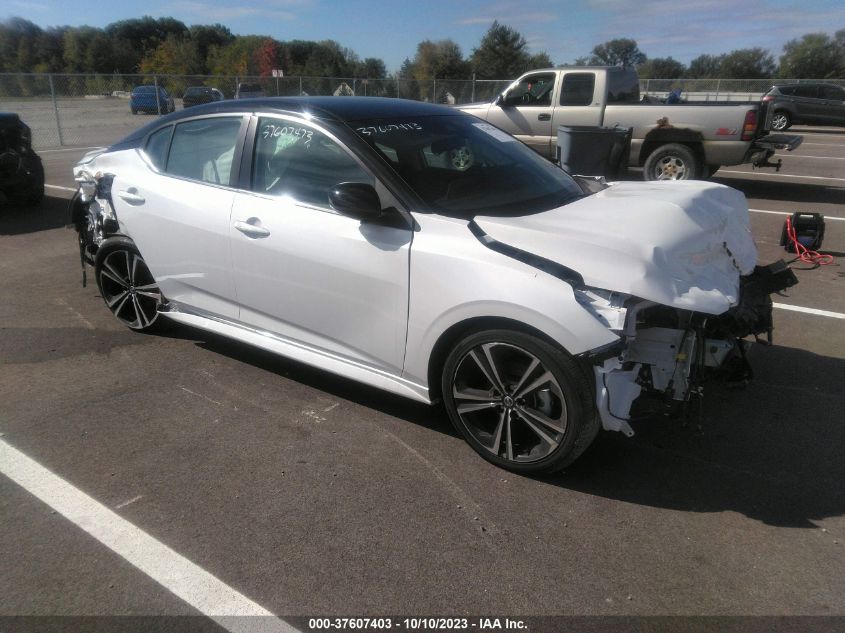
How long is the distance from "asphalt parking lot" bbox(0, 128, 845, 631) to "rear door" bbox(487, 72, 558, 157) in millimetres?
8137

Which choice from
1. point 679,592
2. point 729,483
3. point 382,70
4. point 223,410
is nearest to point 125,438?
point 223,410

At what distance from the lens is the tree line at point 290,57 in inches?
2344

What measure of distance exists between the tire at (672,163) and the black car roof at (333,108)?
755cm

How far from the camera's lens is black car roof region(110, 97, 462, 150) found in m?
3.72

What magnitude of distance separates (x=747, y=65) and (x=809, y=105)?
6067cm

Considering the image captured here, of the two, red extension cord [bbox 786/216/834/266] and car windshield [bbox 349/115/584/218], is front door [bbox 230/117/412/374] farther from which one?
red extension cord [bbox 786/216/834/266]

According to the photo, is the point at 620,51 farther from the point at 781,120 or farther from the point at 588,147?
the point at 588,147

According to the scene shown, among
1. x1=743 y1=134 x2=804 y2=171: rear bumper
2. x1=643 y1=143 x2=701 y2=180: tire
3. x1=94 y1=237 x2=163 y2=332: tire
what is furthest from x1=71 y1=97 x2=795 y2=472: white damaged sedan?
x1=743 y1=134 x2=804 y2=171: rear bumper

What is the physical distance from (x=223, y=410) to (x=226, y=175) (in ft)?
4.75

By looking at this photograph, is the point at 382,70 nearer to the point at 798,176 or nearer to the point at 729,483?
the point at 798,176

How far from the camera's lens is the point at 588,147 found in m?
8.31

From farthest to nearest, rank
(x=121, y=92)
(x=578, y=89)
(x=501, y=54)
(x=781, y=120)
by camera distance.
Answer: (x=501, y=54) → (x=121, y=92) → (x=781, y=120) → (x=578, y=89)

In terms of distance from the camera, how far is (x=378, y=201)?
10.8 ft

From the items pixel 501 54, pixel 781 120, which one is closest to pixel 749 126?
pixel 781 120
